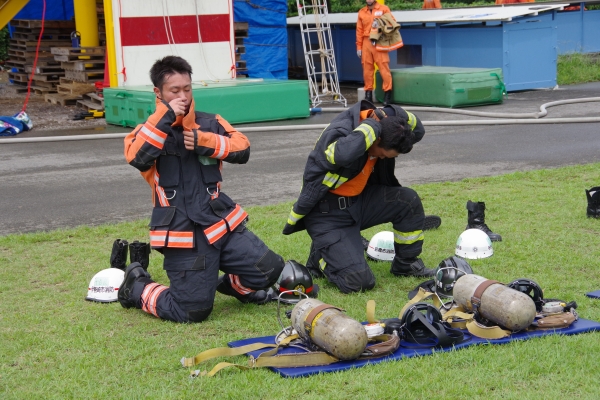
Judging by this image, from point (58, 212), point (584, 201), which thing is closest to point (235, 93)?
point (58, 212)

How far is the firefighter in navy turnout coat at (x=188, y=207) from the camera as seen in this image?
15.5 feet

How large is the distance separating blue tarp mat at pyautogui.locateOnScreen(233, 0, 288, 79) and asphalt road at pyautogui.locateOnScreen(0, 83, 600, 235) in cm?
408

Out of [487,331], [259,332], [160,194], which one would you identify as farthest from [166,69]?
[487,331]

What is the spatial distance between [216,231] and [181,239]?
0.21 m

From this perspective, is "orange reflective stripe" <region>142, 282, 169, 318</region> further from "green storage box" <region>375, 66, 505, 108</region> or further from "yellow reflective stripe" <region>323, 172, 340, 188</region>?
"green storage box" <region>375, 66, 505, 108</region>

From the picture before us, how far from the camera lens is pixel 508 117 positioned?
13164 mm

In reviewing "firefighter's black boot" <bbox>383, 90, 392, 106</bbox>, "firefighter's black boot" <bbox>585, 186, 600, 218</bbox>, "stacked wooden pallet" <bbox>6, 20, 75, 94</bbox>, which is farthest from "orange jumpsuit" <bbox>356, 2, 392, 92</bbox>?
"firefighter's black boot" <bbox>585, 186, 600, 218</bbox>

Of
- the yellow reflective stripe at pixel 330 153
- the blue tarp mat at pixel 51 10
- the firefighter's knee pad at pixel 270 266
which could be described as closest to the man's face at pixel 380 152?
the yellow reflective stripe at pixel 330 153

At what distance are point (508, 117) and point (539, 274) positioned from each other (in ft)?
26.7

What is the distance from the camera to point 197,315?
4.80m

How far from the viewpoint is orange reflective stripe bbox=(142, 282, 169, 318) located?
4.90 m

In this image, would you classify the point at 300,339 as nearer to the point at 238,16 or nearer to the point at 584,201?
the point at 584,201

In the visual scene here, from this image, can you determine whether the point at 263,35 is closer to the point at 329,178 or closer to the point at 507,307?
the point at 329,178

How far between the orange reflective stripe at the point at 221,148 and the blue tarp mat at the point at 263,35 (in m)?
13.0
